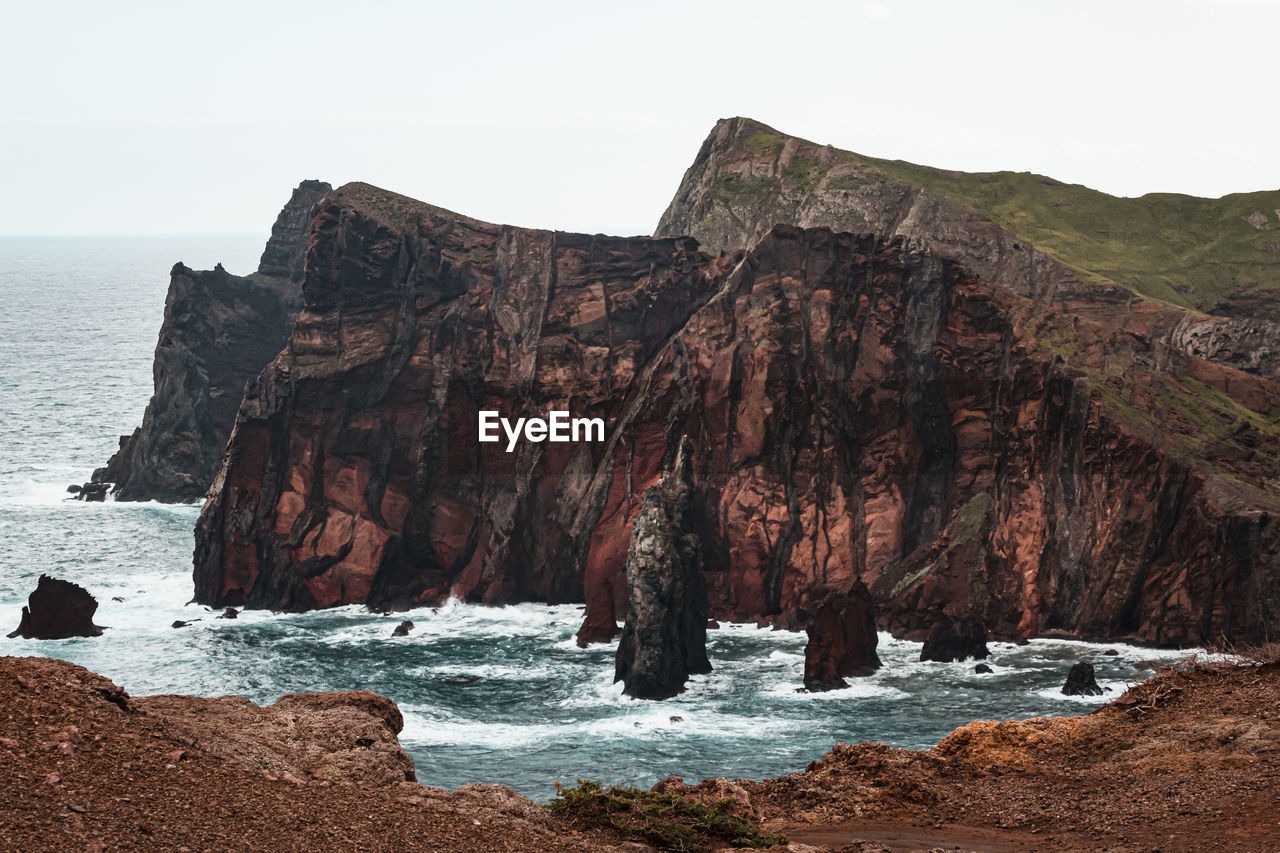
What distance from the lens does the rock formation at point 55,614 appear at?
10194 centimetres

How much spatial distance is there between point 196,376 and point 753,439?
257 ft

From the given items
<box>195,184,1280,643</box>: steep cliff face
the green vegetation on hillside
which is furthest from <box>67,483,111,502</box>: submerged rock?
the green vegetation on hillside

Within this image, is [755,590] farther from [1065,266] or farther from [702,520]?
[1065,266]

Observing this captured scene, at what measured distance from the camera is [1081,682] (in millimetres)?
81188

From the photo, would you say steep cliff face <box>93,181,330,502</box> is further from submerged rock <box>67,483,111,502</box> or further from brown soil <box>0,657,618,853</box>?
brown soil <box>0,657,618,853</box>

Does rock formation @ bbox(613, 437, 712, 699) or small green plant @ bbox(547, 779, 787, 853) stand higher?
small green plant @ bbox(547, 779, 787, 853)

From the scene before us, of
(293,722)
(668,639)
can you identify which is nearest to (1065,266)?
(668,639)

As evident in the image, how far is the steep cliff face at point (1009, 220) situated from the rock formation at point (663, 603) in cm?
5436

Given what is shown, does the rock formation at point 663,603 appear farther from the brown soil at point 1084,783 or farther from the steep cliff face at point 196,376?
the steep cliff face at point 196,376

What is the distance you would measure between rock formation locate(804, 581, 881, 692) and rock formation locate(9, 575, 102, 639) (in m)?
54.3

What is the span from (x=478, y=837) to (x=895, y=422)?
8969 centimetres

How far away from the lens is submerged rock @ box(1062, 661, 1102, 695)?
265 feet

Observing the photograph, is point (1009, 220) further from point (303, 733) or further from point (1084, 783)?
point (303, 733)

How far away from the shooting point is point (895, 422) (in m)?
111
